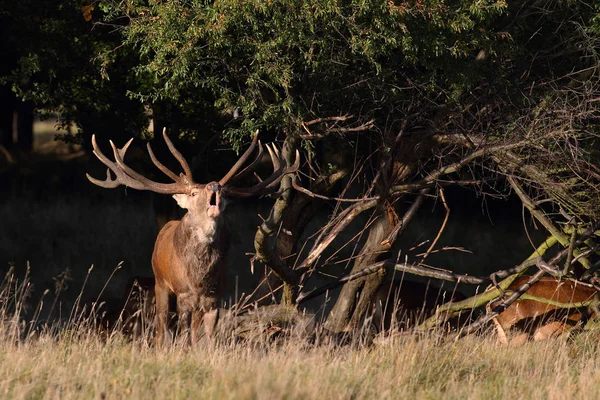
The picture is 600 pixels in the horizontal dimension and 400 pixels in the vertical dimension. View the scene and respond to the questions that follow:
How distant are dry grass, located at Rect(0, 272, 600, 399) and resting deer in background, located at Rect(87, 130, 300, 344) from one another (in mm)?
1473

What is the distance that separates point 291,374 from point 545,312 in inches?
241

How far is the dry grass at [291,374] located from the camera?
6.18 meters

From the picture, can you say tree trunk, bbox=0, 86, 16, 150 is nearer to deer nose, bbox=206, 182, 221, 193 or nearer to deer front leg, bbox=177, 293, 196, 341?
deer front leg, bbox=177, 293, 196, 341

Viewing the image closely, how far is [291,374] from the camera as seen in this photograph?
21.5ft

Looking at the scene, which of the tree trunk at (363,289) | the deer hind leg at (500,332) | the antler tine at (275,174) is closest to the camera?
the antler tine at (275,174)

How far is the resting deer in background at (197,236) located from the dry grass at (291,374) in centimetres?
147

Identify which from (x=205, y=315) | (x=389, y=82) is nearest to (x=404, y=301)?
(x=389, y=82)

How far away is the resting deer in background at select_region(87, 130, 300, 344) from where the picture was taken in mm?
9688

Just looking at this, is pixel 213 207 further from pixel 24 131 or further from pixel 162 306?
pixel 24 131

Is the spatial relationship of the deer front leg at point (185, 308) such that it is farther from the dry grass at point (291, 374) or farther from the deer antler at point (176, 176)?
the dry grass at point (291, 374)

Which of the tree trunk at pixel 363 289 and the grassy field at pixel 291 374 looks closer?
the grassy field at pixel 291 374

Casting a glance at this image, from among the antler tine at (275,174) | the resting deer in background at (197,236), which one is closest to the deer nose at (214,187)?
the resting deer in background at (197,236)

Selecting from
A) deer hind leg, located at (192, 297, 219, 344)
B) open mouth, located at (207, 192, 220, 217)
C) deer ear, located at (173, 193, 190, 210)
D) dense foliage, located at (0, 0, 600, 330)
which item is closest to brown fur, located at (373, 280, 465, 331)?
dense foliage, located at (0, 0, 600, 330)

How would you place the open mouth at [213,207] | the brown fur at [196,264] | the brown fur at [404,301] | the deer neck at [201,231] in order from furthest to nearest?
the brown fur at [404,301] → the brown fur at [196,264] → the deer neck at [201,231] → the open mouth at [213,207]
